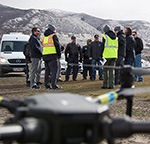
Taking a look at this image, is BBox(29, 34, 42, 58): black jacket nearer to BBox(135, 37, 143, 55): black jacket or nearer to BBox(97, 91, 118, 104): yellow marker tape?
BBox(135, 37, 143, 55): black jacket

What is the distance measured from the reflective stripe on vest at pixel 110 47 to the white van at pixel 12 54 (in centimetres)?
532

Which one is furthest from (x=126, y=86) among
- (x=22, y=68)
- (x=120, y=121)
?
(x=22, y=68)

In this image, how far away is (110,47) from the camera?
8.52m

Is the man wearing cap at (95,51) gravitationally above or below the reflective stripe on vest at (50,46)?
below

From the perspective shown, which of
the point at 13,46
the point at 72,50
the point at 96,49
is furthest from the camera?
the point at 13,46

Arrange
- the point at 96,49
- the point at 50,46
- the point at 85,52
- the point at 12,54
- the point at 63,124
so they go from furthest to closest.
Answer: the point at 12,54 < the point at 85,52 < the point at 96,49 < the point at 50,46 < the point at 63,124

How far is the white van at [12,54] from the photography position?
12.9 meters

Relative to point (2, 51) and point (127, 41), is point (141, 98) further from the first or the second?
point (2, 51)

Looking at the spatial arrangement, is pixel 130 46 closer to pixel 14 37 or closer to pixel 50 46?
pixel 50 46

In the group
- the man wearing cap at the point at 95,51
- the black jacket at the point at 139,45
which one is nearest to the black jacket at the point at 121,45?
the black jacket at the point at 139,45

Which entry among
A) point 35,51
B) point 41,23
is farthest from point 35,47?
point 41,23

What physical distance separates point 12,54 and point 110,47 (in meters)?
6.07

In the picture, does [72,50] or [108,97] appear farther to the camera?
[72,50]

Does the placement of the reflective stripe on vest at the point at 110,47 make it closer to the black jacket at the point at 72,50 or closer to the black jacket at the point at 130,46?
the black jacket at the point at 130,46
